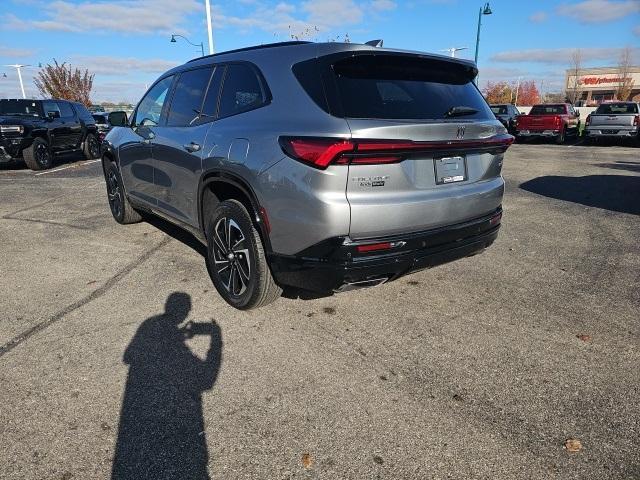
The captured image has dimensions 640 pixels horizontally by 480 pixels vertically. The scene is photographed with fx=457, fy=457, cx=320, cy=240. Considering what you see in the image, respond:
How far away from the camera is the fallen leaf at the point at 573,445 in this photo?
213 cm

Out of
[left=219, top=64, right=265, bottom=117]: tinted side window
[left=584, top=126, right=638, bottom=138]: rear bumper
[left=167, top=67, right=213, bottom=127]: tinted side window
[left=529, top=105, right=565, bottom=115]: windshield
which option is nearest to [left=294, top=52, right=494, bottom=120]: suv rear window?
[left=219, top=64, right=265, bottom=117]: tinted side window

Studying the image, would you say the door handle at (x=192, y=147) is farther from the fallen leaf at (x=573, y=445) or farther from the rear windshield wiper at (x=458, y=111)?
the fallen leaf at (x=573, y=445)

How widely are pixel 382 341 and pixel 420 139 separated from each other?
1.35m

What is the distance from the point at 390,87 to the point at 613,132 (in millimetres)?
19034

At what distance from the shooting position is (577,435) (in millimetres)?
2219

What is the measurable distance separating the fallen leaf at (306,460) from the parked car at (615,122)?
20226 millimetres

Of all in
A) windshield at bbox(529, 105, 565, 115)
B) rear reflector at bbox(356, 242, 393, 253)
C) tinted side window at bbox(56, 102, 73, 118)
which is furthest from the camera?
windshield at bbox(529, 105, 565, 115)

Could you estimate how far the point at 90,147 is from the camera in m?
14.9

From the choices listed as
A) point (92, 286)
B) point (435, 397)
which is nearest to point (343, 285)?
point (435, 397)

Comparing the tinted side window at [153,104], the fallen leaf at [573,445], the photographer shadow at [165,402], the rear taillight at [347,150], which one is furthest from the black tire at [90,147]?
the fallen leaf at [573,445]

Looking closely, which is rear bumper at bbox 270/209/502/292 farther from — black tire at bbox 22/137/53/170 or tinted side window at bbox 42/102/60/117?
tinted side window at bbox 42/102/60/117

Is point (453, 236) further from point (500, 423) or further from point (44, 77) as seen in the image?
point (44, 77)

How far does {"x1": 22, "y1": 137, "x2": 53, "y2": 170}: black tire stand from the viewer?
1187cm

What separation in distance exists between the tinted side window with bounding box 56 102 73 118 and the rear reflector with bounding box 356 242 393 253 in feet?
45.2
